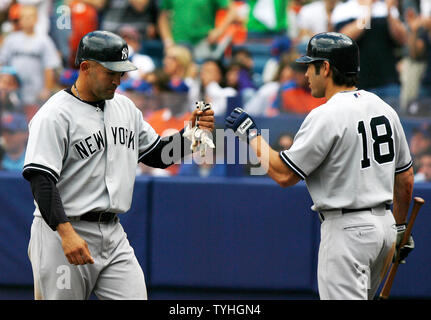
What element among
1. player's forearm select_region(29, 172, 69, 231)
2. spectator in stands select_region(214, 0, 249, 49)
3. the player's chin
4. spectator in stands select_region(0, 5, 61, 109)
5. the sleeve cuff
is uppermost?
spectator in stands select_region(214, 0, 249, 49)

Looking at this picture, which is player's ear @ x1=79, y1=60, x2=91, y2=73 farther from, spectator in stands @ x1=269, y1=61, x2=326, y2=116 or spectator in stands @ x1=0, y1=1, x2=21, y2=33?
spectator in stands @ x1=0, y1=1, x2=21, y2=33

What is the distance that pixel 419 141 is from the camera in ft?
23.6

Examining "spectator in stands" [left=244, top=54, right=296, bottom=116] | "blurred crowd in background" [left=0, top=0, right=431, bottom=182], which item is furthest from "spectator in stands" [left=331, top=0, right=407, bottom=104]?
"spectator in stands" [left=244, top=54, right=296, bottom=116]

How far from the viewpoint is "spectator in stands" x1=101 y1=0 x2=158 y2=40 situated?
35.4 ft

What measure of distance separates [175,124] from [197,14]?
3662mm

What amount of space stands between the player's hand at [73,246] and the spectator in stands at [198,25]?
6.62m

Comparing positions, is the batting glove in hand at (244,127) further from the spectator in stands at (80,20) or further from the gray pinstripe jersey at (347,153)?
the spectator in stands at (80,20)

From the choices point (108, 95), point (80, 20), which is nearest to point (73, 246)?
point (108, 95)

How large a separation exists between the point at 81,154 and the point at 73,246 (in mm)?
602

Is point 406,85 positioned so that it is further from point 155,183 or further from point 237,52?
point 155,183

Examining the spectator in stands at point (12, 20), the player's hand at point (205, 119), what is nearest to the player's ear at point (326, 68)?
the player's hand at point (205, 119)

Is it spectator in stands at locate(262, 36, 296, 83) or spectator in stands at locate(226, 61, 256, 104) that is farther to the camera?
spectator in stands at locate(262, 36, 296, 83)

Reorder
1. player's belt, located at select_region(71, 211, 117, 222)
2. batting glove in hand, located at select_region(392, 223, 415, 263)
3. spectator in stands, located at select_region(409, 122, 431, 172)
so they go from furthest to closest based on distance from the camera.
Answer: spectator in stands, located at select_region(409, 122, 431, 172) → batting glove in hand, located at select_region(392, 223, 415, 263) → player's belt, located at select_region(71, 211, 117, 222)

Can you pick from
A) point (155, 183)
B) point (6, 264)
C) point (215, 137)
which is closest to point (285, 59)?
point (215, 137)
